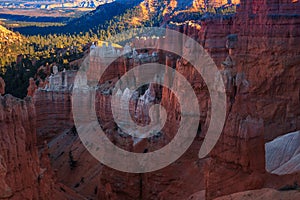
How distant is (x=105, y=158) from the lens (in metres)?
22.0

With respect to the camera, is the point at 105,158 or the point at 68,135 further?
the point at 68,135

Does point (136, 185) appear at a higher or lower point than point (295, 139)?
lower

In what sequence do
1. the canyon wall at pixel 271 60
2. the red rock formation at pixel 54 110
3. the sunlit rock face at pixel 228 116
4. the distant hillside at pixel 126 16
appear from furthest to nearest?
1. the distant hillside at pixel 126 16
2. the red rock formation at pixel 54 110
3. the canyon wall at pixel 271 60
4. the sunlit rock face at pixel 228 116

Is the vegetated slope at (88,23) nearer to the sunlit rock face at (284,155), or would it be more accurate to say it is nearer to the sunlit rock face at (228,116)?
the sunlit rock face at (228,116)

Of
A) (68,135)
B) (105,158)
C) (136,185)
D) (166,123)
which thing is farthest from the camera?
(68,135)

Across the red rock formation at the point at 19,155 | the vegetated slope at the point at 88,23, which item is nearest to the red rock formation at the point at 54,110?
the red rock formation at the point at 19,155

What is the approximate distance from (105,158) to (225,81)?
725 centimetres

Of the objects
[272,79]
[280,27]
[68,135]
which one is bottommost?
[68,135]

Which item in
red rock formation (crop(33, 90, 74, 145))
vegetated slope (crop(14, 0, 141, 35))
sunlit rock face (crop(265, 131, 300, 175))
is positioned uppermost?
vegetated slope (crop(14, 0, 141, 35))

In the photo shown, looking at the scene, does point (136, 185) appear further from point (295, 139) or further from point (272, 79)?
point (272, 79)

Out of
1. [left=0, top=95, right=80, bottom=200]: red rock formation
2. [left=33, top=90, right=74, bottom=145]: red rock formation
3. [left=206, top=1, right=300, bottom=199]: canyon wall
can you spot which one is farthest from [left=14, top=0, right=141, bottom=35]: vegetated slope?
[left=0, top=95, right=80, bottom=200]: red rock formation

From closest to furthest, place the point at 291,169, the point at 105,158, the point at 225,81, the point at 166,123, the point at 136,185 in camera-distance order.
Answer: the point at 291,169 < the point at 225,81 < the point at 136,185 < the point at 105,158 < the point at 166,123

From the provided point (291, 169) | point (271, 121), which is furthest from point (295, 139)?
point (271, 121)

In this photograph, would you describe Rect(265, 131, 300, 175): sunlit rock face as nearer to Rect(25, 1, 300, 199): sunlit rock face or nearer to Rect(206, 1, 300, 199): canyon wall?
Rect(25, 1, 300, 199): sunlit rock face
